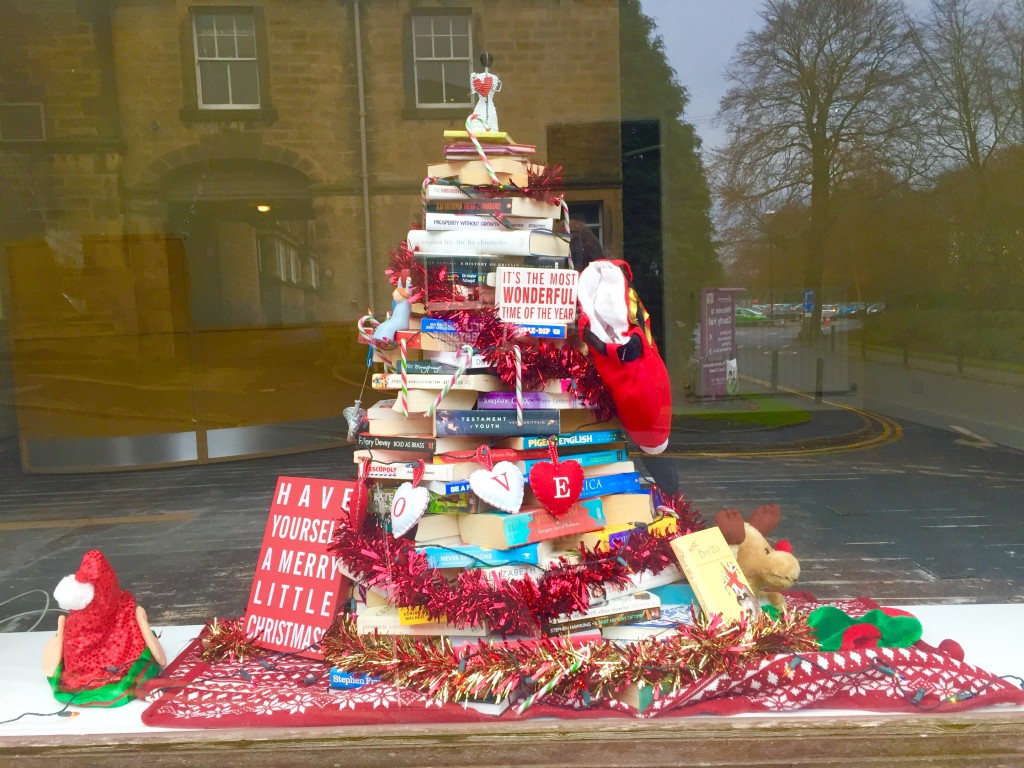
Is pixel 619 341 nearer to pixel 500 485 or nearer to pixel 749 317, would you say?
pixel 500 485

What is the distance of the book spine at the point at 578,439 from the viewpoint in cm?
267

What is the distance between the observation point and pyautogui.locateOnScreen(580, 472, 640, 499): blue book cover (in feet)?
8.89

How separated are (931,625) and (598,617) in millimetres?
1452

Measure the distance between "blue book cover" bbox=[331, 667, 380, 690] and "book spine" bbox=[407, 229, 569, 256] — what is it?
1.40 meters

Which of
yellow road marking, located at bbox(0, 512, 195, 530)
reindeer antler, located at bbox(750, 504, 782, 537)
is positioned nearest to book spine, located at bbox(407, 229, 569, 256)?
reindeer antler, located at bbox(750, 504, 782, 537)

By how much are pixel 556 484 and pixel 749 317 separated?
18.7ft

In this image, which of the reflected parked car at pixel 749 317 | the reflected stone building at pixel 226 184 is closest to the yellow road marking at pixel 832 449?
the reflected parked car at pixel 749 317

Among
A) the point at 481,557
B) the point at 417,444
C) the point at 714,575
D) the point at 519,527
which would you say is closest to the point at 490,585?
the point at 481,557

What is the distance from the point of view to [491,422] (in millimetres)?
2645

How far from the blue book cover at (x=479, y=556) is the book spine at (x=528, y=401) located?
453mm

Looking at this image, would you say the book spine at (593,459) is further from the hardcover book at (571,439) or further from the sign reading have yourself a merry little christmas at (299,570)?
the sign reading have yourself a merry little christmas at (299,570)

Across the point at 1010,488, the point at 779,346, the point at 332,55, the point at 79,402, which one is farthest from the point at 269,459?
the point at 1010,488

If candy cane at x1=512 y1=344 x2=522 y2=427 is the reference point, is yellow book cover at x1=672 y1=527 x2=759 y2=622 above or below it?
→ below

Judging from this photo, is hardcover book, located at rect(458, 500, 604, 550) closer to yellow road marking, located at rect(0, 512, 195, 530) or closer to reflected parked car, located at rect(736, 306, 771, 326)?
yellow road marking, located at rect(0, 512, 195, 530)
